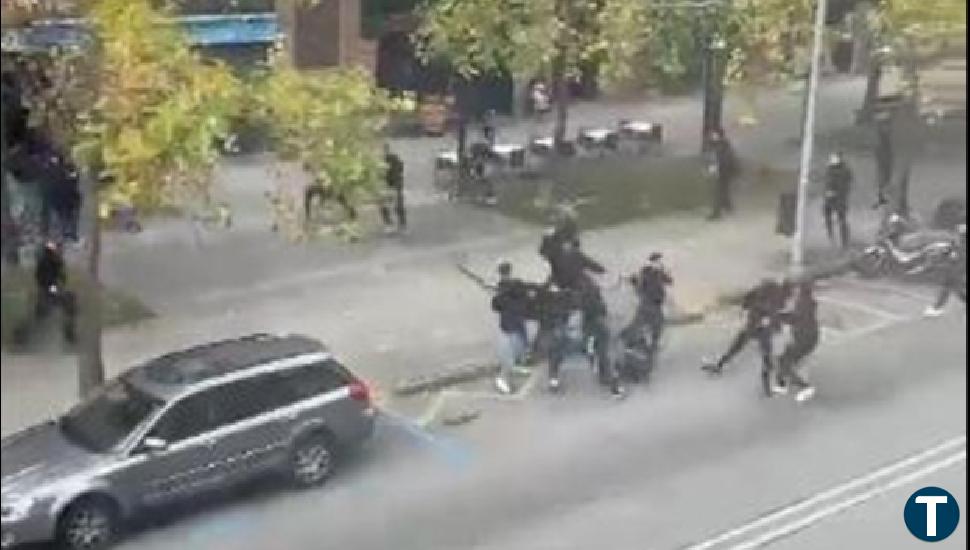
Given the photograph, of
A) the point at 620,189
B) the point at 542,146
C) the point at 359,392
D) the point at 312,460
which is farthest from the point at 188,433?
the point at 542,146

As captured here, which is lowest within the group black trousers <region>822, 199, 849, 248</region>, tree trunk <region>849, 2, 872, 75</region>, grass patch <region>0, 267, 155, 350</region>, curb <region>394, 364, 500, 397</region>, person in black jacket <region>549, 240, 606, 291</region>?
curb <region>394, 364, 500, 397</region>

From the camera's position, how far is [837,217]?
5.80 m

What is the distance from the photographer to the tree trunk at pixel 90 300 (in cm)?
569

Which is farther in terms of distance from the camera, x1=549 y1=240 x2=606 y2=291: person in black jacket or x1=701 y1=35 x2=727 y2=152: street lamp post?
x1=701 y1=35 x2=727 y2=152: street lamp post

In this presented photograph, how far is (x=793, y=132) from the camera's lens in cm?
685

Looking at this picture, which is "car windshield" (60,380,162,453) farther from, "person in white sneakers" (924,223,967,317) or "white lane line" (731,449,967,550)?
"person in white sneakers" (924,223,967,317)

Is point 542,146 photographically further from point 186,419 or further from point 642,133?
point 186,419

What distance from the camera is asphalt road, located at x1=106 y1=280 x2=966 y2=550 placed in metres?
5.65

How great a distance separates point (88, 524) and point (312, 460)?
0.96 m

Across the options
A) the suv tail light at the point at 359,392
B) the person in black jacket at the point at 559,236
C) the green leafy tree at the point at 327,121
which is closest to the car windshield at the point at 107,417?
the suv tail light at the point at 359,392

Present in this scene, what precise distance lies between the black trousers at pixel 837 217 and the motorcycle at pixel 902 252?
0.32 feet

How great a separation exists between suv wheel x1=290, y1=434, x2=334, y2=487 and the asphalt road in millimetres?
61

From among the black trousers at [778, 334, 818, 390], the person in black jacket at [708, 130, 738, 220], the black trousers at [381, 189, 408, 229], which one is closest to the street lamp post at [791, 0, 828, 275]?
the black trousers at [778, 334, 818, 390]

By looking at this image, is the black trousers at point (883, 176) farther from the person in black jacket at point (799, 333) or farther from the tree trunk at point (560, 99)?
the tree trunk at point (560, 99)
